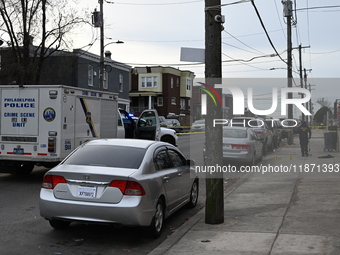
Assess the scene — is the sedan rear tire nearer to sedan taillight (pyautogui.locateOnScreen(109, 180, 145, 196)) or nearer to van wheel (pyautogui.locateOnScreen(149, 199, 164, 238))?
sedan taillight (pyautogui.locateOnScreen(109, 180, 145, 196))

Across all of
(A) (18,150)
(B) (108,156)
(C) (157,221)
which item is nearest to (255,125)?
(A) (18,150)

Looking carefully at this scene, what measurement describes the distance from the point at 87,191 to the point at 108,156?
96 centimetres

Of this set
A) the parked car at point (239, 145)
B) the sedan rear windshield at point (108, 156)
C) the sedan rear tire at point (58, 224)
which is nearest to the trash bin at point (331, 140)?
the parked car at point (239, 145)

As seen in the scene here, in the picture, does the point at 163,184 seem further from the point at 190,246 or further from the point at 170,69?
the point at 170,69

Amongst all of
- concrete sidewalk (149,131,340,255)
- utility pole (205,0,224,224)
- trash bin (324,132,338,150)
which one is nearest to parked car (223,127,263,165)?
concrete sidewalk (149,131,340,255)

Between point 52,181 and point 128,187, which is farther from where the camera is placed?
point 52,181

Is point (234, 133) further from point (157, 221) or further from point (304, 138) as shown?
point (157, 221)

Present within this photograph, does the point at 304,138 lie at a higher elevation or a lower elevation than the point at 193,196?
higher

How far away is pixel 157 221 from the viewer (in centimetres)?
704

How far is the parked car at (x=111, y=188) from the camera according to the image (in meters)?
6.41

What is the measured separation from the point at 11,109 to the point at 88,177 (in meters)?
6.85

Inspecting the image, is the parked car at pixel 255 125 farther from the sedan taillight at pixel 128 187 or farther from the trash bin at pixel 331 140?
the sedan taillight at pixel 128 187

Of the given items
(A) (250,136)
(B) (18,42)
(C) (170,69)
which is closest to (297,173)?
(A) (250,136)

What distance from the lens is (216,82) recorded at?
25.2 feet
